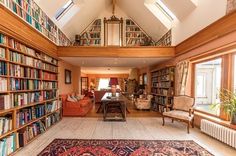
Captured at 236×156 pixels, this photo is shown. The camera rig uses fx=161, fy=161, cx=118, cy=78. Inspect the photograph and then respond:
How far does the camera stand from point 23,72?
3229 mm

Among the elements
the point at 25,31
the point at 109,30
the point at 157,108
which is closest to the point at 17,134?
the point at 25,31

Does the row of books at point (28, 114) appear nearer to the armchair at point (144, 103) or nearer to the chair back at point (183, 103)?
the chair back at point (183, 103)

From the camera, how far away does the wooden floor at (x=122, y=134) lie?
9.88ft

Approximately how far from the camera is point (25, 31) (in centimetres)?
316

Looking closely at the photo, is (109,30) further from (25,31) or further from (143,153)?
(143,153)

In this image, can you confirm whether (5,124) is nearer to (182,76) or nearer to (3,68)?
(3,68)

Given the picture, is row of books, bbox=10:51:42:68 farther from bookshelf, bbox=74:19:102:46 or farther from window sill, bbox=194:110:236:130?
window sill, bbox=194:110:236:130

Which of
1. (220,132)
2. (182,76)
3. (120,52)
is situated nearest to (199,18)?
(182,76)

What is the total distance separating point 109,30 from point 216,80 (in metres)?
5.23

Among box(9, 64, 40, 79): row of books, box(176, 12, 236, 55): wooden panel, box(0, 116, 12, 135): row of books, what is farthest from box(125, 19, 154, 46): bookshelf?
box(0, 116, 12, 135): row of books

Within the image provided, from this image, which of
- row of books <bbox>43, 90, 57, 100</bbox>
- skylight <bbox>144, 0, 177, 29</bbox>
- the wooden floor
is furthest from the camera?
skylight <bbox>144, 0, 177, 29</bbox>

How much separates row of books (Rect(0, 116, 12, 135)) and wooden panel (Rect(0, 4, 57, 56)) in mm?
1411

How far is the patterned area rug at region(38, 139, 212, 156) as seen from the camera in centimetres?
276

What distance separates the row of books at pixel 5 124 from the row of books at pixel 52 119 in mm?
1444
